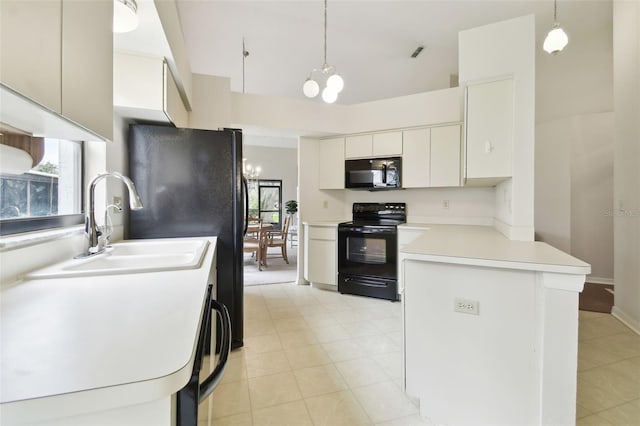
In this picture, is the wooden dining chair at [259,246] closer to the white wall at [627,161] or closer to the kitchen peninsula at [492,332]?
the kitchen peninsula at [492,332]

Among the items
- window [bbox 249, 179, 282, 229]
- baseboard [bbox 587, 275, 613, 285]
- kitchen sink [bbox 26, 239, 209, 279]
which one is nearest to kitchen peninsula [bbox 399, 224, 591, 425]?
kitchen sink [bbox 26, 239, 209, 279]

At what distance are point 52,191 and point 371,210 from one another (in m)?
3.27

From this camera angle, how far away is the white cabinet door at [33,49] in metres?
0.49

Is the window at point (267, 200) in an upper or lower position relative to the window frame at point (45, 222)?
upper

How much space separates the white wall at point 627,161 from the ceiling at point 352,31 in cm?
61

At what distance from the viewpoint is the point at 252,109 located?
11.1 feet

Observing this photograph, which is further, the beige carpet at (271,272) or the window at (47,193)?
the beige carpet at (271,272)

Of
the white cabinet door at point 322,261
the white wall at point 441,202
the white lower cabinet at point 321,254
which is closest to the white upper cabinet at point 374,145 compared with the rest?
the white wall at point 441,202

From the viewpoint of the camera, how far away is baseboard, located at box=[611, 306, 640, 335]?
8.10 feet

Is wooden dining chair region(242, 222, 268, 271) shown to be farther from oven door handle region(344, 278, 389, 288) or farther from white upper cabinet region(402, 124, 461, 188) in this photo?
white upper cabinet region(402, 124, 461, 188)

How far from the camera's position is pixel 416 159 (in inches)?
135

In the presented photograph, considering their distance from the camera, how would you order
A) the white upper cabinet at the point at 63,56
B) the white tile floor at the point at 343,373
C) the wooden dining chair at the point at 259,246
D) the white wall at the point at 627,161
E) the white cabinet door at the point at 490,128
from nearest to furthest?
the white upper cabinet at the point at 63,56, the white tile floor at the point at 343,373, the white cabinet door at the point at 490,128, the white wall at the point at 627,161, the wooden dining chair at the point at 259,246

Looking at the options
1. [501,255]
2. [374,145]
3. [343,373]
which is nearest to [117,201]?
[343,373]

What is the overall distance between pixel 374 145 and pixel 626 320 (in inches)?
120
